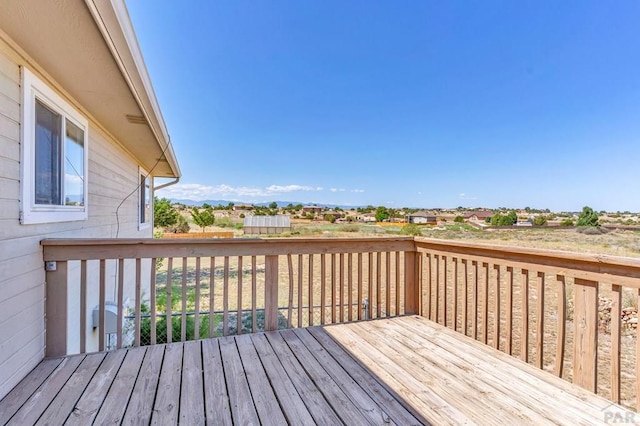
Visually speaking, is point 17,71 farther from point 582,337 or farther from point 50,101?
point 582,337

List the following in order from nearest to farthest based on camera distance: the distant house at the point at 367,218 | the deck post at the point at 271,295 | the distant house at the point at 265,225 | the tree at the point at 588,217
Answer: the deck post at the point at 271,295, the tree at the point at 588,217, the distant house at the point at 265,225, the distant house at the point at 367,218

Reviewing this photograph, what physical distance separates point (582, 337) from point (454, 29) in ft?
23.1

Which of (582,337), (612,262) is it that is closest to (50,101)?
(612,262)

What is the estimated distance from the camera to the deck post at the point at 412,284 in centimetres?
312

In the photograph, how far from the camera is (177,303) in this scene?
21.8 ft

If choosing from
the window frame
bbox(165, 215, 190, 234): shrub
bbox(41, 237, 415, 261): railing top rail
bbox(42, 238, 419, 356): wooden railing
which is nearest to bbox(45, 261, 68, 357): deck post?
bbox(42, 238, 419, 356): wooden railing

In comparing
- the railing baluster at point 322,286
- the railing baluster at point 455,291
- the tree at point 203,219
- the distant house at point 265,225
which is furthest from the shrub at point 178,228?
the railing baluster at point 455,291

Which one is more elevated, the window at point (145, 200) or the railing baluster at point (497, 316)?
the window at point (145, 200)

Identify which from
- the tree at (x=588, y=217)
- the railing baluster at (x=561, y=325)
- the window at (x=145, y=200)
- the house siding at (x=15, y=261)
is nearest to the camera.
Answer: the house siding at (x=15, y=261)

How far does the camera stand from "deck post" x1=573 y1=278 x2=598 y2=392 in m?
1.73

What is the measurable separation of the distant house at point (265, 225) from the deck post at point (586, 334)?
19659mm

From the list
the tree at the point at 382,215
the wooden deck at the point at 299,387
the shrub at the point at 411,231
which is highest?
the tree at the point at 382,215

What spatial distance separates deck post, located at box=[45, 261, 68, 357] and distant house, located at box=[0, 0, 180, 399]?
1 centimetres

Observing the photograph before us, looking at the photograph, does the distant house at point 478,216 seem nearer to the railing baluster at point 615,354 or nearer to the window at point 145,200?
the window at point 145,200
